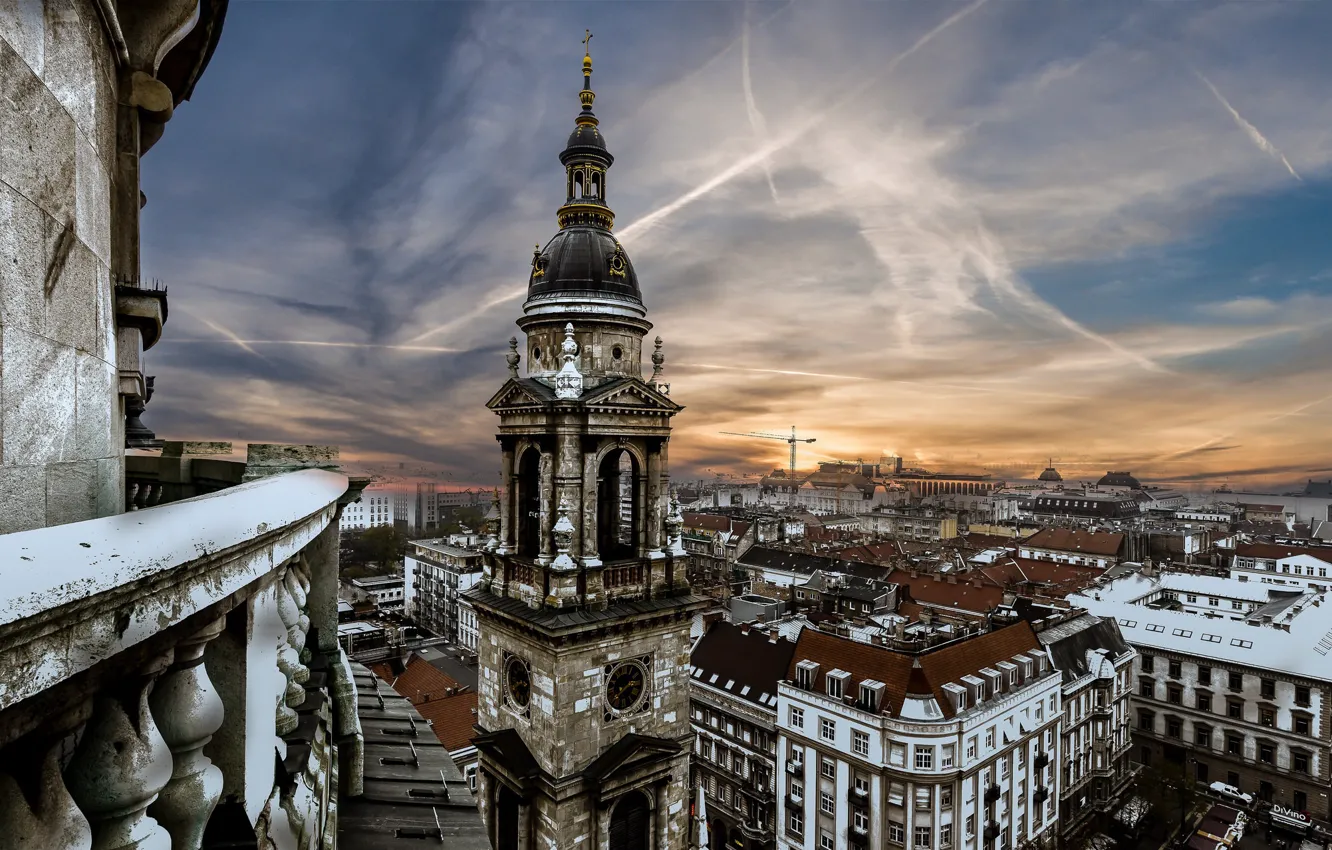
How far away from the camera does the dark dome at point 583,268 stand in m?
16.2

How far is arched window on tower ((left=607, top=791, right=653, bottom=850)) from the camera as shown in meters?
15.2

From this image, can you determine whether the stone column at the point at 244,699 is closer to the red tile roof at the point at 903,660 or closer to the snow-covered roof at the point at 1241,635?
the red tile roof at the point at 903,660

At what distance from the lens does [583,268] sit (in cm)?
1623

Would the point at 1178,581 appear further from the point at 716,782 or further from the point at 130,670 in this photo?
the point at 130,670

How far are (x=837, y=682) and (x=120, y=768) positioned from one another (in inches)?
1277

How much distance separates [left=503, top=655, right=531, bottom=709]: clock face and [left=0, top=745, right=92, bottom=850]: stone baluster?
47.0 feet

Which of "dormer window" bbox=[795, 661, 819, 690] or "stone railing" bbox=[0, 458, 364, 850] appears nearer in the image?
"stone railing" bbox=[0, 458, 364, 850]

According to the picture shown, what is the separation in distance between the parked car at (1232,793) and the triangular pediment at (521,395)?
50543 mm

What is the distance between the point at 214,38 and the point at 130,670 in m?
5.49

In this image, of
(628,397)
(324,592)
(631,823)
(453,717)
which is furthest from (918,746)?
(324,592)

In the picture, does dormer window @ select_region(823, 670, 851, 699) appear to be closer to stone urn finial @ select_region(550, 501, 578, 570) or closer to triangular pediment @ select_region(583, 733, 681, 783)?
triangular pediment @ select_region(583, 733, 681, 783)

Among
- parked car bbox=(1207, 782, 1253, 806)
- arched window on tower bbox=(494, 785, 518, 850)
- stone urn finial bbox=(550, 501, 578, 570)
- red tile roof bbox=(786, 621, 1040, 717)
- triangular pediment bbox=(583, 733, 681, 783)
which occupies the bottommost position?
parked car bbox=(1207, 782, 1253, 806)

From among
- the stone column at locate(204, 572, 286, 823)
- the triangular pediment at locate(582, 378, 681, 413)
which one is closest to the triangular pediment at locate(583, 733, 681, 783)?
A: the triangular pediment at locate(582, 378, 681, 413)

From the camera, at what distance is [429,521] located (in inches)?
5576
